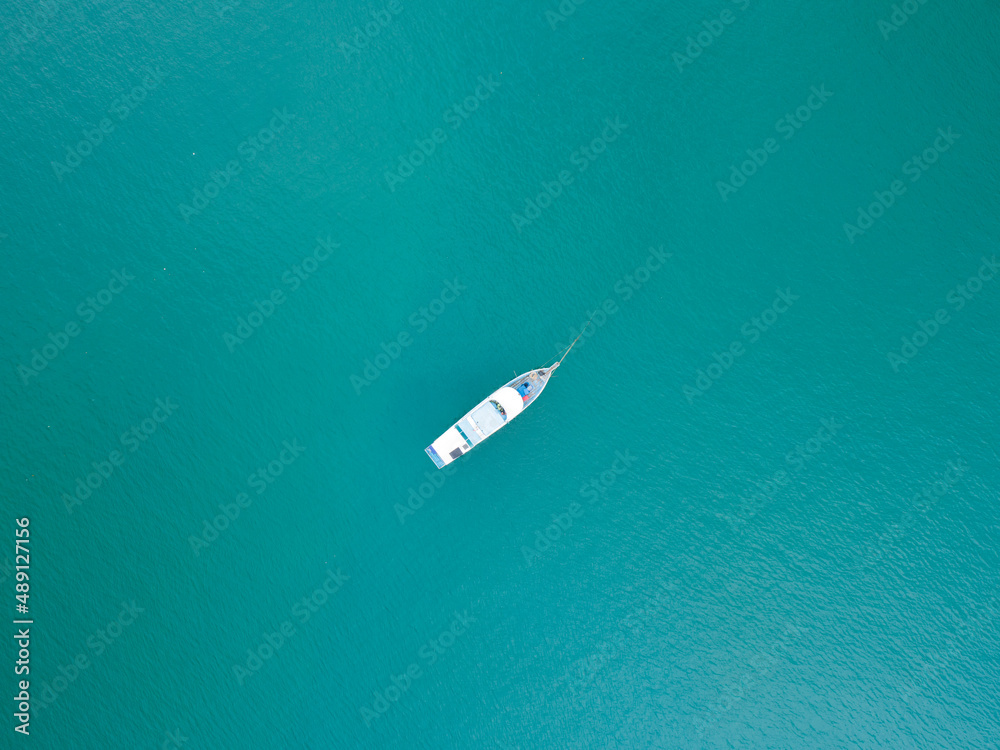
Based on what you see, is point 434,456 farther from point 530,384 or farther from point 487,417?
point 530,384

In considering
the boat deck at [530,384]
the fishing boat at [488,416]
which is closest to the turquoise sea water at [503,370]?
the boat deck at [530,384]

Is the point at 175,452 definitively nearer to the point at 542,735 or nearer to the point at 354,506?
the point at 354,506

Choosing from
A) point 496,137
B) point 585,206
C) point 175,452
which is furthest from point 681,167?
point 175,452

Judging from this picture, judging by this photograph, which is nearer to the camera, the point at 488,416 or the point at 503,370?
the point at 488,416

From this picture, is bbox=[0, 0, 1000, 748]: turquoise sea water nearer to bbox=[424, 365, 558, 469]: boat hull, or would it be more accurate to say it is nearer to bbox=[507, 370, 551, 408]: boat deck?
bbox=[507, 370, 551, 408]: boat deck


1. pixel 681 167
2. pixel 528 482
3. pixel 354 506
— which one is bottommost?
pixel 528 482

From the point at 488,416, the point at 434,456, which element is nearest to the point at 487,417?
the point at 488,416

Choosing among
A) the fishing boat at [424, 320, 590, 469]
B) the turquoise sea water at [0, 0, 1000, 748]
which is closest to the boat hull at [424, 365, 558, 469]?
the fishing boat at [424, 320, 590, 469]
